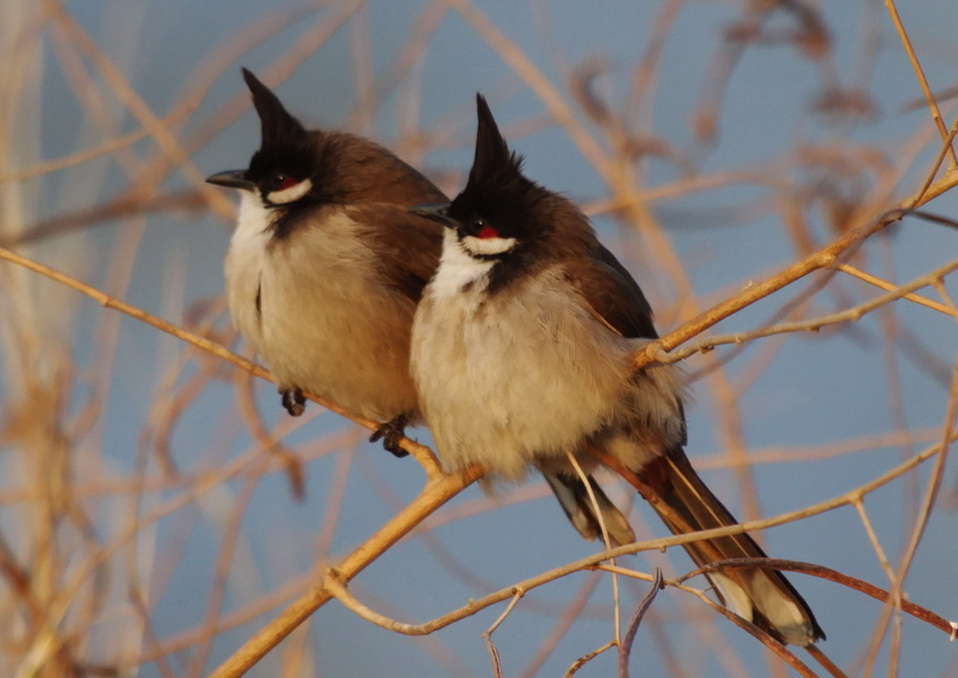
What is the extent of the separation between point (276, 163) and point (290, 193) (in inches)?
4.1

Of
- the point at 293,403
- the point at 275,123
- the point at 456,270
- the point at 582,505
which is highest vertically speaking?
the point at 275,123

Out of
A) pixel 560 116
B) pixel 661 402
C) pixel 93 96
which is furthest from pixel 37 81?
pixel 661 402

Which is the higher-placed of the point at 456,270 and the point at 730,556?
the point at 456,270

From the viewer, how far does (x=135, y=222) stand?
338 centimetres

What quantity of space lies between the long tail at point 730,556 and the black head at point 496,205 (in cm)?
64

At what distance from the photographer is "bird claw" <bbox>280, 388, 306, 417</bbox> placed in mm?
3495

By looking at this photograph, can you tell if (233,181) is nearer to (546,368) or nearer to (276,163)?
(276,163)

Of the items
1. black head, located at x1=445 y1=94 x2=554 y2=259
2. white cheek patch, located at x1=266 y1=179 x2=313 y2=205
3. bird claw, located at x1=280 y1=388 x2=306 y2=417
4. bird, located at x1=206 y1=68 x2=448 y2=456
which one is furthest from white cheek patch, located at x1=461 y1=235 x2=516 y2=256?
bird claw, located at x1=280 y1=388 x2=306 y2=417

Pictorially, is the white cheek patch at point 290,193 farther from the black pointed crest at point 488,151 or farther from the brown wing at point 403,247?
the black pointed crest at point 488,151

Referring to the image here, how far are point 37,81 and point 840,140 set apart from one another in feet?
7.41

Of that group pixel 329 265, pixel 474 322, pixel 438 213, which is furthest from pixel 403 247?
pixel 474 322

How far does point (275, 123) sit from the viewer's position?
139 inches

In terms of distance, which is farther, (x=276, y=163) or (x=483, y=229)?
(x=276, y=163)

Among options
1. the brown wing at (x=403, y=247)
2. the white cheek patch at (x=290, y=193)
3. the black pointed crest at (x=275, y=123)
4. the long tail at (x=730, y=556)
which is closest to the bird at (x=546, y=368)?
the long tail at (x=730, y=556)
